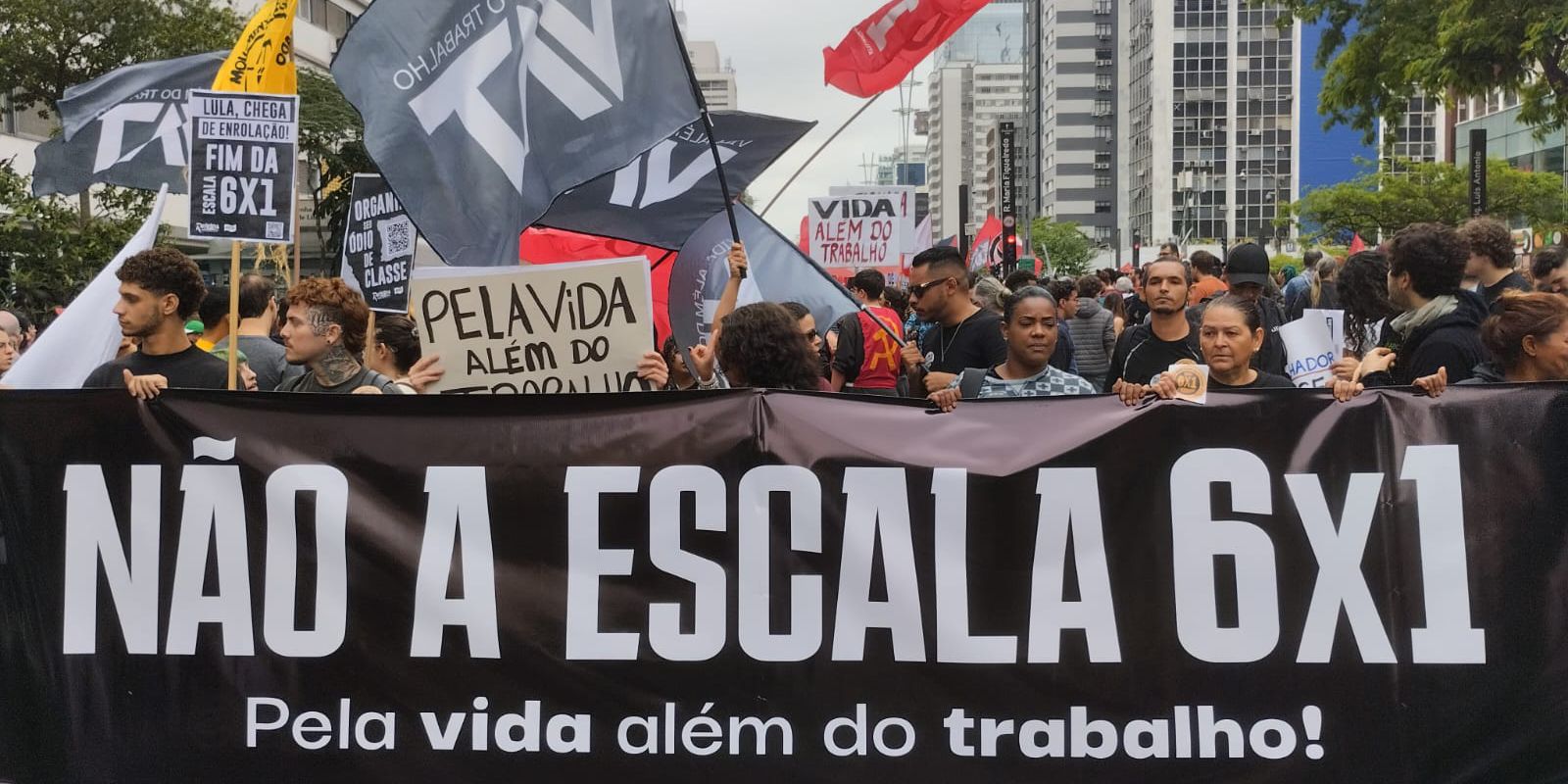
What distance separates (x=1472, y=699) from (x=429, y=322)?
366 centimetres

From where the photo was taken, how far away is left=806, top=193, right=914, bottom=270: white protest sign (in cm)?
1664

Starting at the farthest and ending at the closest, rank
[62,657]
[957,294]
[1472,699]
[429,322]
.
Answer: [957,294]
[429,322]
[62,657]
[1472,699]

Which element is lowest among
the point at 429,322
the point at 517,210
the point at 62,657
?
the point at 62,657

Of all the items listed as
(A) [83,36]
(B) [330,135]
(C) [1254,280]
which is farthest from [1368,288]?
(A) [83,36]

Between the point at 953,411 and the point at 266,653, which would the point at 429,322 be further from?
the point at 953,411

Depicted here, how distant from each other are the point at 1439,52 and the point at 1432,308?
1426cm

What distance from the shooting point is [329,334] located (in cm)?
581

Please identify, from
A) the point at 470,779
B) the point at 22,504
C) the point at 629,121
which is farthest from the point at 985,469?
the point at 22,504

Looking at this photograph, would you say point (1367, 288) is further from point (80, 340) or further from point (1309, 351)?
point (80, 340)

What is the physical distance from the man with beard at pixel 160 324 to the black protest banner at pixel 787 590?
81 centimetres

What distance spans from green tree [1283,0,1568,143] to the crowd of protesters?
1043cm

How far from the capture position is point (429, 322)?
5.71 m

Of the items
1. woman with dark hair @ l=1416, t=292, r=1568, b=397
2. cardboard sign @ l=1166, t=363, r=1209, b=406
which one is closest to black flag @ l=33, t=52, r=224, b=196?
cardboard sign @ l=1166, t=363, r=1209, b=406

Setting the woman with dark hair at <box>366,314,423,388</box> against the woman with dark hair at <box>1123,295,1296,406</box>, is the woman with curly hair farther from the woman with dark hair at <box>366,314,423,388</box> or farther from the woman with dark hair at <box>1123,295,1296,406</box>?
the woman with dark hair at <box>366,314,423,388</box>
